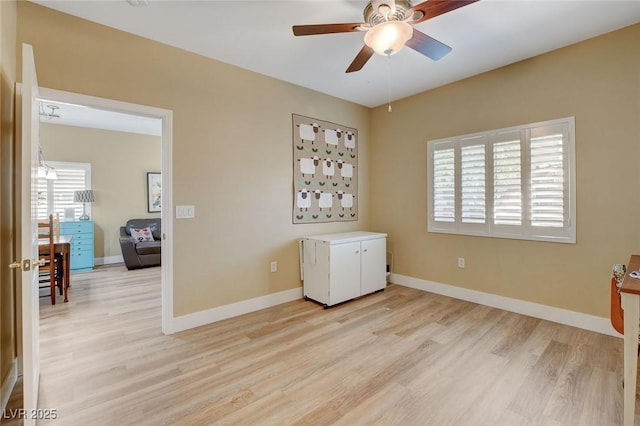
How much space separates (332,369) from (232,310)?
4.91 ft

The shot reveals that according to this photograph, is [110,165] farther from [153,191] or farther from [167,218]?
[167,218]

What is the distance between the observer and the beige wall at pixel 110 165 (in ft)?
19.0

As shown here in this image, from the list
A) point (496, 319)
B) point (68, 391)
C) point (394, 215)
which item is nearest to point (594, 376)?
point (496, 319)

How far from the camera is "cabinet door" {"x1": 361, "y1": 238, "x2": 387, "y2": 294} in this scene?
12.7 feet

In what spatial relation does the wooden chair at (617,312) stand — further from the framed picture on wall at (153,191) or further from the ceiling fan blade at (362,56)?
the framed picture on wall at (153,191)

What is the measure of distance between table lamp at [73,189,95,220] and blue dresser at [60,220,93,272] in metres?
0.42

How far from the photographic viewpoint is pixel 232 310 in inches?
129

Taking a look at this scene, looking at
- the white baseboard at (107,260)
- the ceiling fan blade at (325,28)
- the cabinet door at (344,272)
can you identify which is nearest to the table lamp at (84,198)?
the white baseboard at (107,260)

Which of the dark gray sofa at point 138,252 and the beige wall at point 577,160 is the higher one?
the beige wall at point 577,160

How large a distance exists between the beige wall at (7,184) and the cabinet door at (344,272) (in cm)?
270

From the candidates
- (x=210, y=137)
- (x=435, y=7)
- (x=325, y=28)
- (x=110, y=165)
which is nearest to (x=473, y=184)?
(x=435, y=7)

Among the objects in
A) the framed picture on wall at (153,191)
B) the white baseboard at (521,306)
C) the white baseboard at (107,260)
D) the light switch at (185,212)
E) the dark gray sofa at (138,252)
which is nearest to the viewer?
the white baseboard at (521,306)

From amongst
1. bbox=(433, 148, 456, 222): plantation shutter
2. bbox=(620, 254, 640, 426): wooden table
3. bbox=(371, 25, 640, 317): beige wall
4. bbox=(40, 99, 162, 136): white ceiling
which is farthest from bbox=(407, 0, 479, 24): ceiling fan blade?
bbox=(40, 99, 162, 136): white ceiling

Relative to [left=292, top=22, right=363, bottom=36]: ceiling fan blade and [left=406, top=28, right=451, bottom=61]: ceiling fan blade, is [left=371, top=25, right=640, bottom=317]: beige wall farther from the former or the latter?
[left=292, top=22, right=363, bottom=36]: ceiling fan blade
